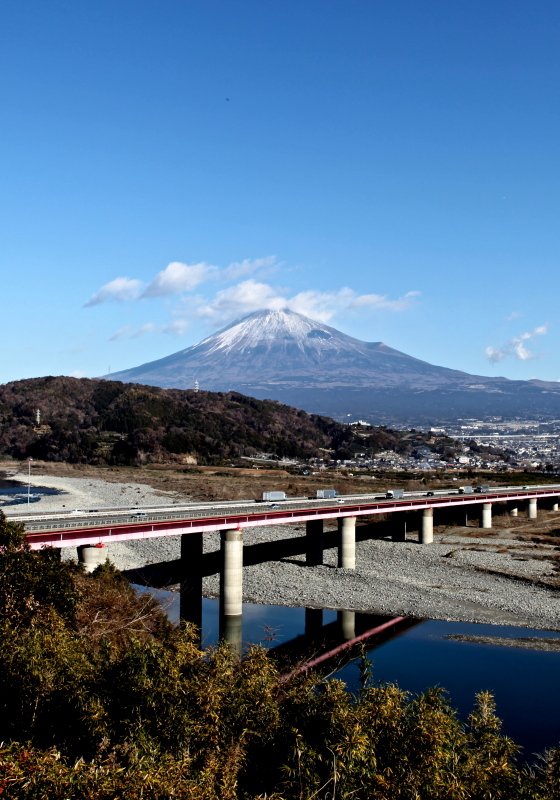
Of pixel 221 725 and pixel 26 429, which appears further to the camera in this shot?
pixel 26 429

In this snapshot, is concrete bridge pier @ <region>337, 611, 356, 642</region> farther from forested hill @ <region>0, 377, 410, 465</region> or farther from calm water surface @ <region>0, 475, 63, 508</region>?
forested hill @ <region>0, 377, 410, 465</region>

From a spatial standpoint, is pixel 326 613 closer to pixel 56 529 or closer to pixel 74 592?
pixel 56 529

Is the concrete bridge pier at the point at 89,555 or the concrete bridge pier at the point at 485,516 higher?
the concrete bridge pier at the point at 89,555

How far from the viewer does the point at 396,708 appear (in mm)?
10594

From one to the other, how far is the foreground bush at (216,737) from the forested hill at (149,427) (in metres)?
118

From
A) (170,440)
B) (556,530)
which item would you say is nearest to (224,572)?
(556,530)

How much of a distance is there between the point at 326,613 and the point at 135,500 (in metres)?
44.8

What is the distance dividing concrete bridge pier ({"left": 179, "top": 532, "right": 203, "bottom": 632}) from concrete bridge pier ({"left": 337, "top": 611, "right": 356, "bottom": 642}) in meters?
6.27

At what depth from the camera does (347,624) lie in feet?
104

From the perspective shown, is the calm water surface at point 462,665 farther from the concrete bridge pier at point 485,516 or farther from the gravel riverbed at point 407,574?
the concrete bridge pier at point 485,516

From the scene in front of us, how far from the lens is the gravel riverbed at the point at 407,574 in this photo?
111ft

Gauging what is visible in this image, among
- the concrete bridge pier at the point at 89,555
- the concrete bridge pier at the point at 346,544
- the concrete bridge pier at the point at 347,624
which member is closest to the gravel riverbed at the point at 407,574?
the concrete bridge pier at the point at 346,544

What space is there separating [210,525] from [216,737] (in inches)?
1007

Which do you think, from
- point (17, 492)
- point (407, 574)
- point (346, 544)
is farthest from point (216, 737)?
point (17, 492)
